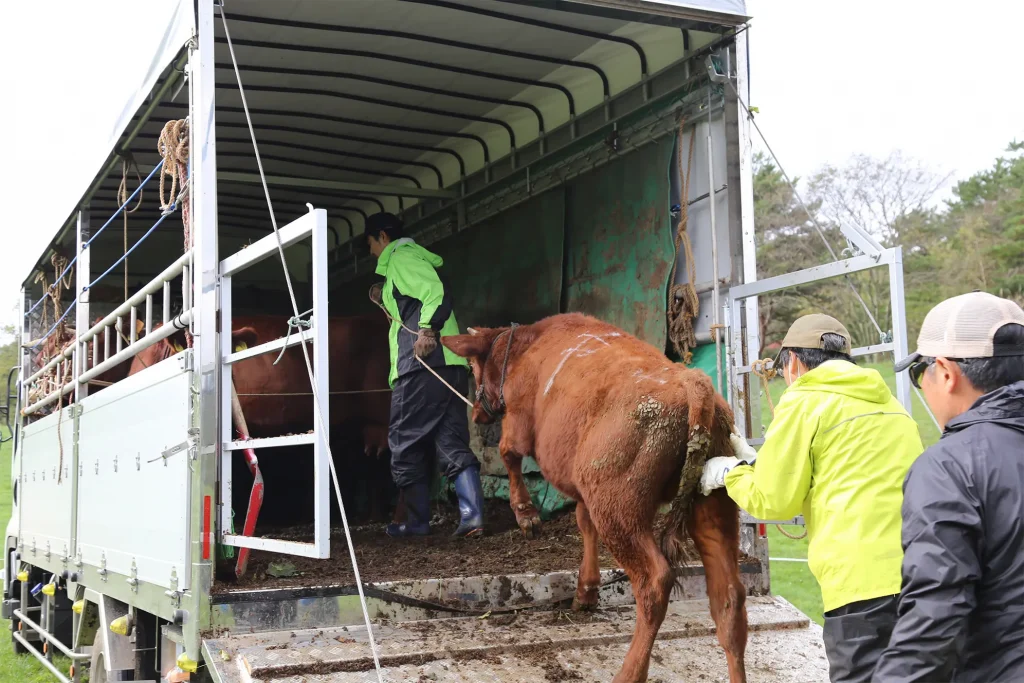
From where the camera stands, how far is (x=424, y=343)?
617 centimetres

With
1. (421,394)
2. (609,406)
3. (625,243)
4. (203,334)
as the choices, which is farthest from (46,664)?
(609,406)

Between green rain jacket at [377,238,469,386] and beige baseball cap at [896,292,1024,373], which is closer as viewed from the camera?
beige baseball cap at [896,292,1024,373]

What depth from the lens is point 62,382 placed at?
7.23 meters

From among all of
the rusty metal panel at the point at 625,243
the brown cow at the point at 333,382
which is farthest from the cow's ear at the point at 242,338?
the rusty metal panel at the point at 625,243

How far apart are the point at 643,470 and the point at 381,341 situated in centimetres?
477

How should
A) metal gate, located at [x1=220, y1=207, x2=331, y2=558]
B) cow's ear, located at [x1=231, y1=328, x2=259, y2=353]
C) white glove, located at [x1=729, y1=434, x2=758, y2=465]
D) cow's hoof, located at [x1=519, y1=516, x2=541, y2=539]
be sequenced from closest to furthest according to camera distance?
metal gate, located at [x1=220, y1=207, x2=331, y2=558] → white glove, located at [x1=729, y1=434, x2=758, y2=465] → cow's hoof, located at [x1=519, y1=516, x2=541, y2=539] → cow's ear, located at [x1=231, y1=328, x2=259, y2=353]

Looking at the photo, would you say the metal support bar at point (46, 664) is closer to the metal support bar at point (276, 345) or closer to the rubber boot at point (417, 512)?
the rubber boot at point (417, 512)

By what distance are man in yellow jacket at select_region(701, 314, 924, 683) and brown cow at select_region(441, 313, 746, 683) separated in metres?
0.98

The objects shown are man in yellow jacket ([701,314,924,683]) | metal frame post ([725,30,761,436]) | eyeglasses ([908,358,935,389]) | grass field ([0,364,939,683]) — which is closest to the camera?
eyeglasses ([908,358,935,389])

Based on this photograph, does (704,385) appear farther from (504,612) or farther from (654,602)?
(504,612)

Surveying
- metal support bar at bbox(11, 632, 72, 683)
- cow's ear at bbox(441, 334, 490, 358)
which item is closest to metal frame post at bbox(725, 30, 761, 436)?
cow's ear at bbox(441, 334, 490, 358)

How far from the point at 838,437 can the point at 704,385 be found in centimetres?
118

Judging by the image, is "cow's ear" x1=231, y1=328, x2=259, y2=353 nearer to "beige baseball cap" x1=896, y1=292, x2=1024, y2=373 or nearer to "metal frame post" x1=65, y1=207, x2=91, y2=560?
"metal frame post" x1=65, y1=207, x2=91, y2=560

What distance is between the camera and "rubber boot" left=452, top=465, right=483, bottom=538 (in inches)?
243
